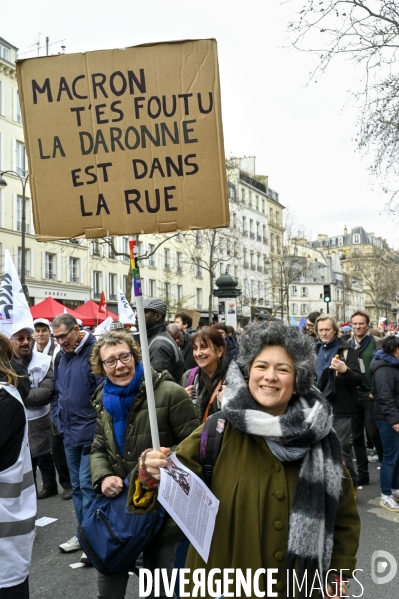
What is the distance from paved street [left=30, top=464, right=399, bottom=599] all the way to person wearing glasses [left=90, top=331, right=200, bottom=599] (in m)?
1.30

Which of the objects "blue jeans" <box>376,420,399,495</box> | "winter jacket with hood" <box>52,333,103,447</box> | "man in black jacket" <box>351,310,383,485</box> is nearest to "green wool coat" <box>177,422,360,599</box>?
"winter jacket with hood" <box>52,333,103,447</box>

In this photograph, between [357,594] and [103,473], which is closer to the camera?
[103,473]

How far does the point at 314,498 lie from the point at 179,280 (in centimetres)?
4741

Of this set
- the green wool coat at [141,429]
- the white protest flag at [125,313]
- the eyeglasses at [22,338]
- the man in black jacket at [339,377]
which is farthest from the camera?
the white protest flag at [125,313]

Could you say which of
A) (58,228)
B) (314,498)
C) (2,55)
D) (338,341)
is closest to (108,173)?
(58,228)

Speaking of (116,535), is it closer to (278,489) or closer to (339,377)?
(278,489)

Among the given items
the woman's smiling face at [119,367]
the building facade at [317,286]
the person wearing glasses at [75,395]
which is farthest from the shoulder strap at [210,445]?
the building facade at [317,286]

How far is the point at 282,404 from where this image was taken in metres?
2.38

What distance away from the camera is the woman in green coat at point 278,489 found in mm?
2199

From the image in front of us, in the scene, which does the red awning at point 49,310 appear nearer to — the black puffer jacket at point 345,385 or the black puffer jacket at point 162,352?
the black puffer jacket at point 345,385

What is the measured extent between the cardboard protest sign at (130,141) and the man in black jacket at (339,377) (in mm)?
3757

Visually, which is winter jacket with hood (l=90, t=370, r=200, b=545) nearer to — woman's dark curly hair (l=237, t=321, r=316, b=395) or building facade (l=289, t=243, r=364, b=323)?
woman's dark curly hair (l=237, t=321, r=316, b=395)

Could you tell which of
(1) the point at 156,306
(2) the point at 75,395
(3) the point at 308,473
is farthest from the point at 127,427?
(1) the point at 156,306

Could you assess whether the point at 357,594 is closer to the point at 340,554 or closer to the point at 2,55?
the point at 340,554
